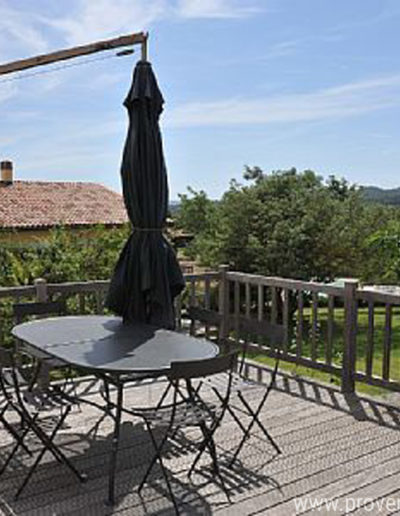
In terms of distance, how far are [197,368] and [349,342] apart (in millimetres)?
2388

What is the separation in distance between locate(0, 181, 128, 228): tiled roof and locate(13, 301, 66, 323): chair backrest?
42.7 feet

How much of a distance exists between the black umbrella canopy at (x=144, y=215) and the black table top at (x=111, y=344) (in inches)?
6.5

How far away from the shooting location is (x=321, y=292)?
5062mm

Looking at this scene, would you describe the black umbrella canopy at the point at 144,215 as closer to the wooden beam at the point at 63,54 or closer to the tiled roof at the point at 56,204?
the wooden beam at the point at 63,54

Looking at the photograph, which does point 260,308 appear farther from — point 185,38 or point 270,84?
point 270,84

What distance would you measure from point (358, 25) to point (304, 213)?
19.0 ft

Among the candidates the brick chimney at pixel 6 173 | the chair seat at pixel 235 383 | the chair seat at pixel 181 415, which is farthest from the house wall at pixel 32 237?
the brick chimney at pixel 6 173

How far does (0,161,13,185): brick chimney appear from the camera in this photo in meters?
20.7

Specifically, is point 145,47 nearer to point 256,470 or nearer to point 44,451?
point 44,451

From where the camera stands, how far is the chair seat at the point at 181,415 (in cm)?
314

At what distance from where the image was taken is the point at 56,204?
19.9 m

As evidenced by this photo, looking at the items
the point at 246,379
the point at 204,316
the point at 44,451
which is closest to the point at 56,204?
the point at 204,316

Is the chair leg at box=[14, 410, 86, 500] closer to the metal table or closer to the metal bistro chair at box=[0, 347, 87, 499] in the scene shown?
the metal bistro chair at box=[0, 347, 87, 499]

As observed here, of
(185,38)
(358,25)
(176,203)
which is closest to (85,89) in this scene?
(185,38)
